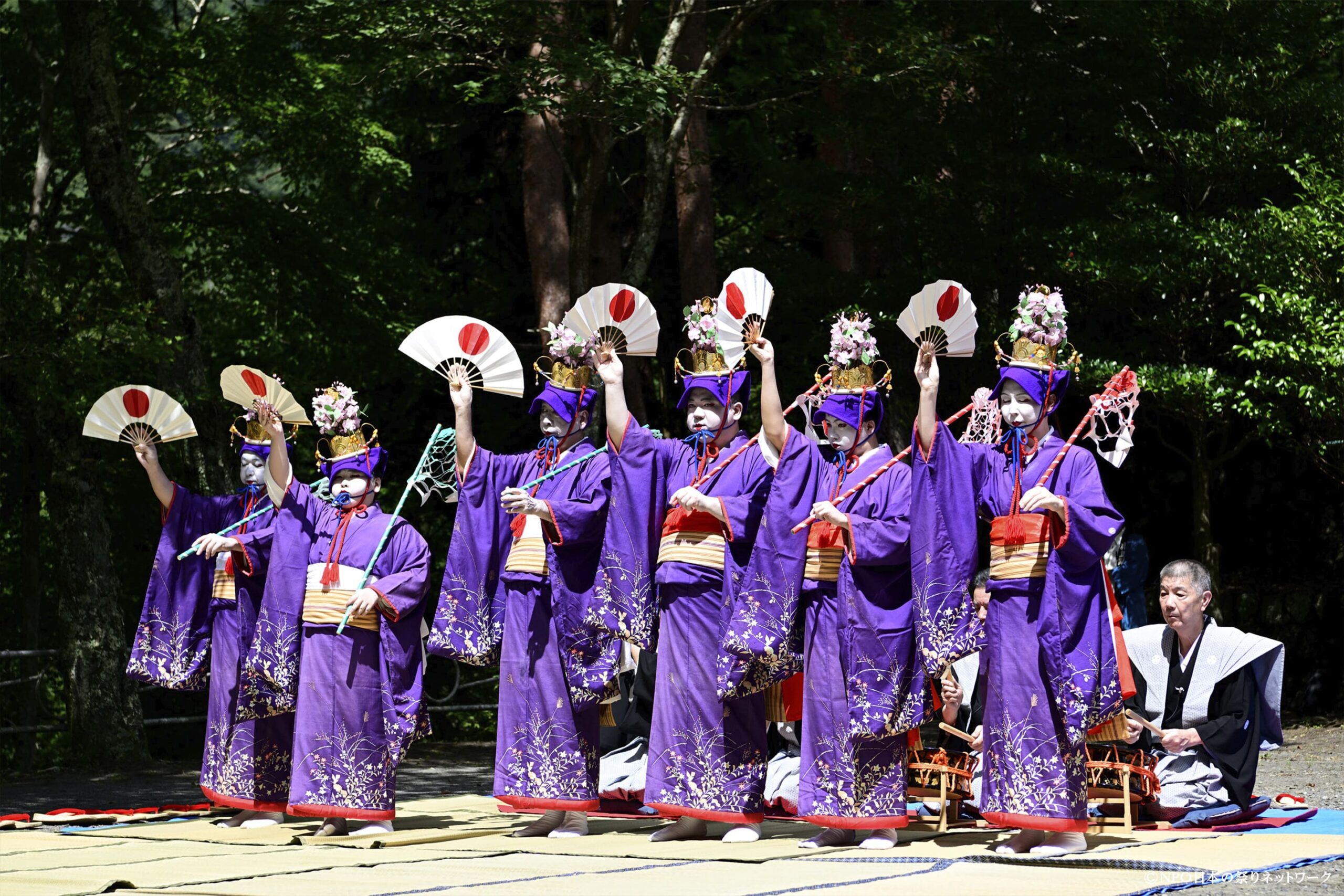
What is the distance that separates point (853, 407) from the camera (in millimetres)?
6539

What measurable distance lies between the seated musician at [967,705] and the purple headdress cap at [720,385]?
146 cm

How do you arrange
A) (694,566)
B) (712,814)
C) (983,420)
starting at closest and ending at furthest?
1. (712,814)
2. (694,566)
3. (983,420)

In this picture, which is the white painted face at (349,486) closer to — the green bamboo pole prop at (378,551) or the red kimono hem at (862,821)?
the green bamboo pole prop at (378,551)

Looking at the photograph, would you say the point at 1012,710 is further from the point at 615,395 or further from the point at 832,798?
the point at 615,395

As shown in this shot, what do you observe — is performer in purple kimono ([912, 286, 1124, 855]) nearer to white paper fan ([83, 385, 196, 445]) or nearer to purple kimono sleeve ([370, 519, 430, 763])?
purple kimono sleeve ([370, 519, 430, 763])

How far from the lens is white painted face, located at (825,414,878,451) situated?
21.4 feet

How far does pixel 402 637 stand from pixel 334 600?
1.21 ft

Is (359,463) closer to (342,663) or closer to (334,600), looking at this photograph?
(334,600)

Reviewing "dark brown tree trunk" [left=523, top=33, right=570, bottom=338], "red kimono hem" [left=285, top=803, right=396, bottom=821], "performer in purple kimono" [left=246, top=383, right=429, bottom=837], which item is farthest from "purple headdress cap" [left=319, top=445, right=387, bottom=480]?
"dark brown tree trunk" [left=523, top=33, right=570, bottom=338]

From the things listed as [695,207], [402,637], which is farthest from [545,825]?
[695,207]

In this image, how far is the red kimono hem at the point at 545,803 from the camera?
271 inches

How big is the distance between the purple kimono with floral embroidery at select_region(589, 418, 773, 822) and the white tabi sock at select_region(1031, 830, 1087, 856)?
1240mm

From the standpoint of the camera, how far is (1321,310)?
11336mm

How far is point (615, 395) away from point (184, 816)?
11.0 ft
